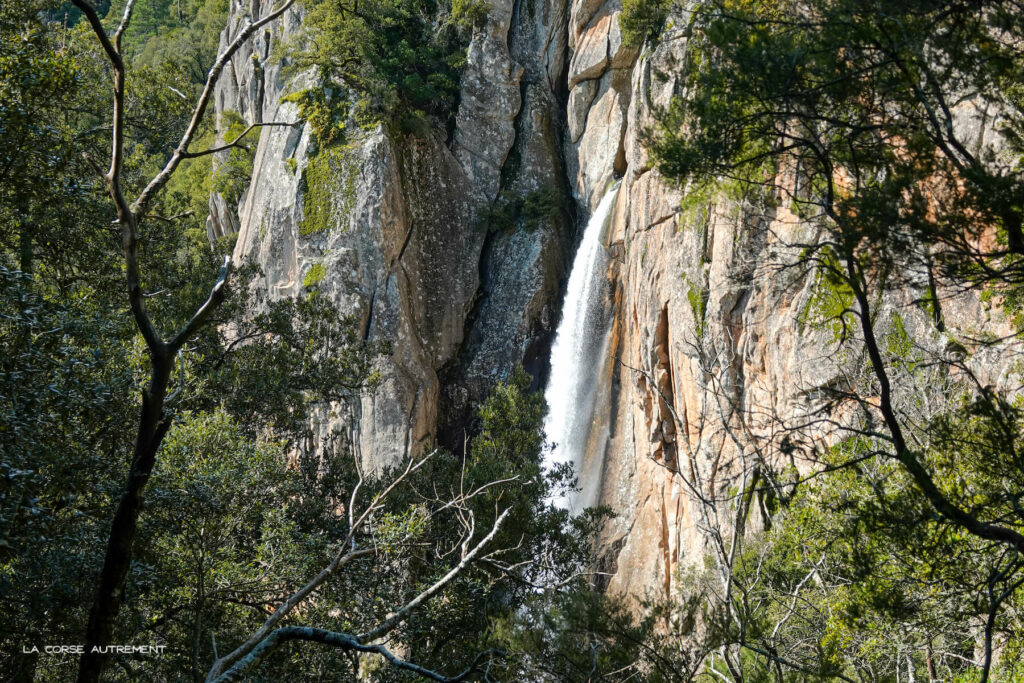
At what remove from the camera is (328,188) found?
86.7ft

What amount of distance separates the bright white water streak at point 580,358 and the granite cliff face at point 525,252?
459 millimetres

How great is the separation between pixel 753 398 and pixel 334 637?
12398 mm

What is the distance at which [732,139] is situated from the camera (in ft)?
23.1

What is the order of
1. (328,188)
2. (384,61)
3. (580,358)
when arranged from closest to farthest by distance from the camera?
(580,358), (328,188), (384,61)

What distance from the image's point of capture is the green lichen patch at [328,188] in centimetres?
2616

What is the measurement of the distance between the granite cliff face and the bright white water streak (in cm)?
46

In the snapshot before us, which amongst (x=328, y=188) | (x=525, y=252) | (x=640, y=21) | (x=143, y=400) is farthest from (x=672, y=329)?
(x=143, y=400)

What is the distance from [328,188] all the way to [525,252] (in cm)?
672

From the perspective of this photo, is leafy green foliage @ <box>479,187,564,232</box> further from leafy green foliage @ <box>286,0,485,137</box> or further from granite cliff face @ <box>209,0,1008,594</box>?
leafy green foliage @ <box>286,0,485,137</box>

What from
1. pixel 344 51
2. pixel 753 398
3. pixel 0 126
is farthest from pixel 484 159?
pixel 0 126

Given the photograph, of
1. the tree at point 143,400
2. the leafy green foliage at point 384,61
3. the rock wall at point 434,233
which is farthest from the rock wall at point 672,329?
the tree at point 143,400

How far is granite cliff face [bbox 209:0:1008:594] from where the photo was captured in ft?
60.6

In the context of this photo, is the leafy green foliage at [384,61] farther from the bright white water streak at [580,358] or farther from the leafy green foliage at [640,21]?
the bright white water streak at [580,358]

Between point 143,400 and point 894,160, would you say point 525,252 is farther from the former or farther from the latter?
point 143,400
